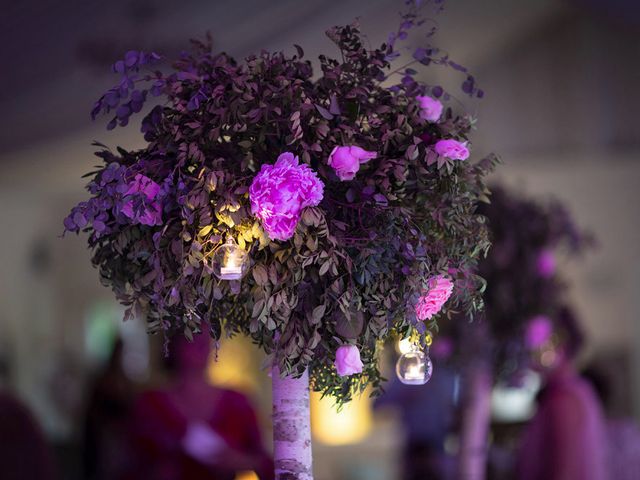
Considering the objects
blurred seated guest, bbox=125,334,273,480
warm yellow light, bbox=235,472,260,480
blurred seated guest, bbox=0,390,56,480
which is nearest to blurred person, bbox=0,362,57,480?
blurred seated guest, bbox=0,390,56,480

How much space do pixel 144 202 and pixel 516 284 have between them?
1957 mm

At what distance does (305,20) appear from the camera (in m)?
5.81

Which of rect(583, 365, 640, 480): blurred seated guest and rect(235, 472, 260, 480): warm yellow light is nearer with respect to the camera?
rect(235, 472, 260, 480): warm yellow light

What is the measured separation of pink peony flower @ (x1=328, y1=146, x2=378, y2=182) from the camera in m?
1.70

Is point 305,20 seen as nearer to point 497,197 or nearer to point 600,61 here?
point 497,197

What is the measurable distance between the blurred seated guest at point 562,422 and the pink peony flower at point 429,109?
178 cm

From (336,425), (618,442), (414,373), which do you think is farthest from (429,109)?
(336,425)

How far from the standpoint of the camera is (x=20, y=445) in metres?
3.34

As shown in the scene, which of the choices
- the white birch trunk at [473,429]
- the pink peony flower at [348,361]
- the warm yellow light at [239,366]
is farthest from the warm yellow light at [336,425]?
the pink peony flower at [348,361]

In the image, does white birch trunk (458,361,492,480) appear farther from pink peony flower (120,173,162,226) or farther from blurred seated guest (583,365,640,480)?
pink peony flower (120,173,162,226)

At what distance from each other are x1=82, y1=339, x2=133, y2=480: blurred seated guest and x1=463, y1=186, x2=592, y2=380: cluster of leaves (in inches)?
84.8

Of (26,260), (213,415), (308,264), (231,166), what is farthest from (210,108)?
(26,260)

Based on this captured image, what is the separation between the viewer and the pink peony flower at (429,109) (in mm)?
1838

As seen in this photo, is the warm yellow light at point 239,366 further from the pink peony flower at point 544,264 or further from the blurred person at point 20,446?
the pink peony flower at point 544,264
